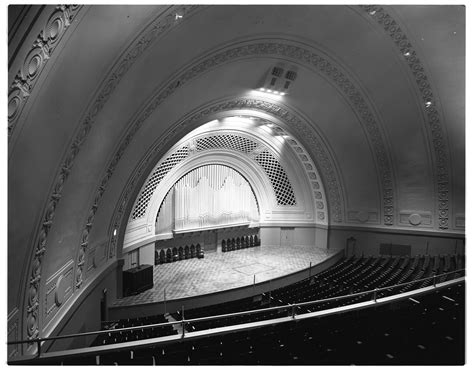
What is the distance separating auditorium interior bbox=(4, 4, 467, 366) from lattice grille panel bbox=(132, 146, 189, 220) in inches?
4.1

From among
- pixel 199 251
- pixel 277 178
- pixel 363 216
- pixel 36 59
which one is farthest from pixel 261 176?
pixel 36 59

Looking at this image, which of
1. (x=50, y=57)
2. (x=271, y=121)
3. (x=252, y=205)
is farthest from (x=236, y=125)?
(x=50, y=57)

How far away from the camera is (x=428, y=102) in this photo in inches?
460

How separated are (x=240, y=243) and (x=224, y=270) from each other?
4.33m

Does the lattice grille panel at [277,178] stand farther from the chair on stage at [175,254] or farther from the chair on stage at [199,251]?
the chair on stage at [175,254]

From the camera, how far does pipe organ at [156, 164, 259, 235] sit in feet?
48.9

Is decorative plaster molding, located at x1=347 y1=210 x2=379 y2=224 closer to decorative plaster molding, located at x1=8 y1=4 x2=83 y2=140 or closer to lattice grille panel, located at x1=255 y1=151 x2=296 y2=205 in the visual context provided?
lattice grille panel, located at x1=255 y1=151 x2=296 y2=205

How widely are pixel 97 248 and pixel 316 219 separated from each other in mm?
12563

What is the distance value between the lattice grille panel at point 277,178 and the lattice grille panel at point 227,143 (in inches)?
37.9

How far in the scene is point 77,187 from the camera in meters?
5.82

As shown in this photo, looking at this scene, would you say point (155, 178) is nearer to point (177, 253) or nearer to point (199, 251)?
point (177, 253)

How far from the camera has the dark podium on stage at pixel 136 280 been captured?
10.2 meters

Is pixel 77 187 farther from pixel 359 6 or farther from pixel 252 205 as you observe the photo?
pixel 252 205

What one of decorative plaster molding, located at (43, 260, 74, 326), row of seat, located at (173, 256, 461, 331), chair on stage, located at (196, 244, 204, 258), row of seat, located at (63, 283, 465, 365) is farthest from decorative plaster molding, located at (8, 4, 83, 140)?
chair on stage, located at (196, 244, 204, 258)
